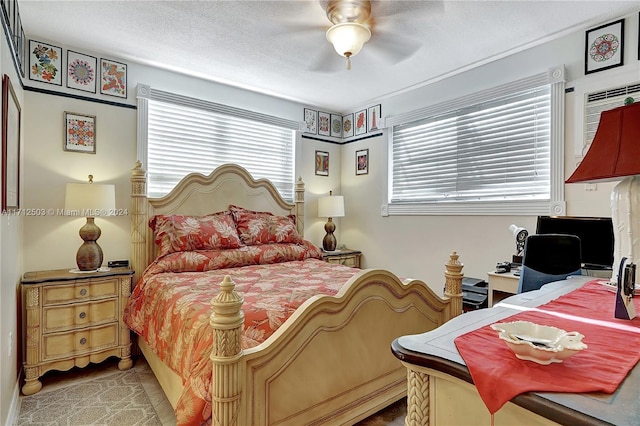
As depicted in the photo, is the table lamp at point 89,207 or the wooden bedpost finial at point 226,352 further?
the table lamp at point 89,207

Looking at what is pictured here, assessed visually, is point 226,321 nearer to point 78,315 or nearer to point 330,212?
point 78,315

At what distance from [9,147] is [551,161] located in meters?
3.58

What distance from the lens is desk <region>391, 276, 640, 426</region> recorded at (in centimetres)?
58

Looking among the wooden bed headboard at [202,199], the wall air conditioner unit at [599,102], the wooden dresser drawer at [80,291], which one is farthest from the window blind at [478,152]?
the wooden dresser drawer at [80,291]

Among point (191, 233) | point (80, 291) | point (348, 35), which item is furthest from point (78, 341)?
point (348, 35)

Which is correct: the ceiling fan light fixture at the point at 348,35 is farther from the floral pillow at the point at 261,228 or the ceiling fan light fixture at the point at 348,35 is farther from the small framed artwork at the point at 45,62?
the small framed artwork at the point at 45,62

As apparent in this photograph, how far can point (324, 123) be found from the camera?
4.55 metres

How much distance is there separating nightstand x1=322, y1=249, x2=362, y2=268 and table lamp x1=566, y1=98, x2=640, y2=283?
295cm

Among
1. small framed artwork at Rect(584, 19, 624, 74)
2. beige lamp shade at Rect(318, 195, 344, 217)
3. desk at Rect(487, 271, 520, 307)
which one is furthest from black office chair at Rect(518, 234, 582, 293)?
beige lamp shade at Rect(318, 195, 344, 217)

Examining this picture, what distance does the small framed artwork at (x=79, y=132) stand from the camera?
286cm

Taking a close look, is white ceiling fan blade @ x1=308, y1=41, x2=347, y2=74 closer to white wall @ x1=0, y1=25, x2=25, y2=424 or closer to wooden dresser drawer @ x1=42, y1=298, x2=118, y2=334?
white wall @ x1=0, y1=25, x2=25, y2=424

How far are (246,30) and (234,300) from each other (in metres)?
2.15

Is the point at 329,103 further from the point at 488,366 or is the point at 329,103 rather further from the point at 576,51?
the point at 488,366

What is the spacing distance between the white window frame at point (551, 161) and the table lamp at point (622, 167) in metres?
1.63
